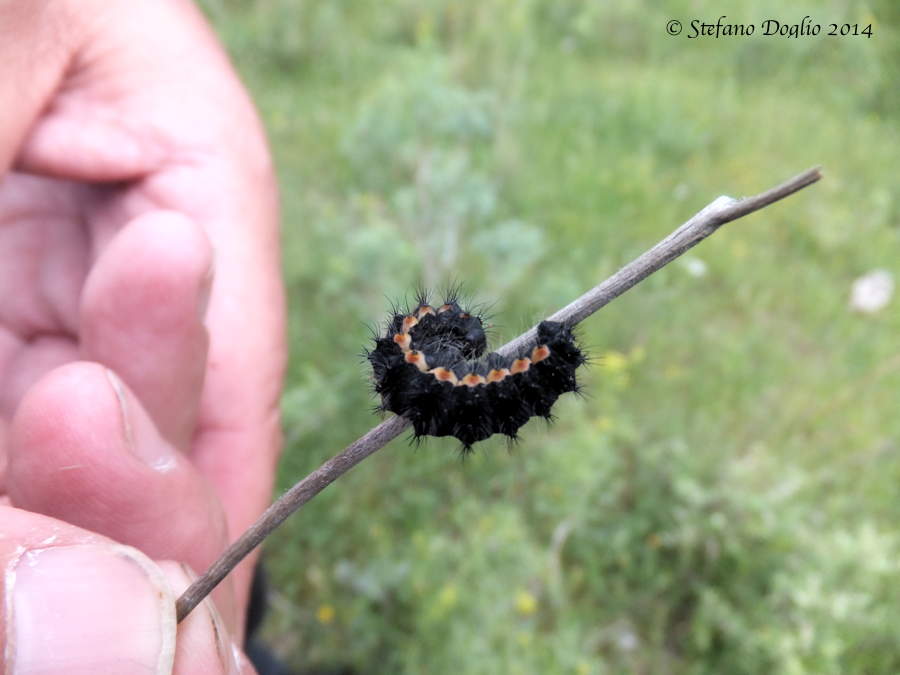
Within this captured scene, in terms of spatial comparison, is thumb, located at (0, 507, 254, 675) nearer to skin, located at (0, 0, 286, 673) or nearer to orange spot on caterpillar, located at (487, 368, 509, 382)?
skin, located at (0, 0, 286, 673)

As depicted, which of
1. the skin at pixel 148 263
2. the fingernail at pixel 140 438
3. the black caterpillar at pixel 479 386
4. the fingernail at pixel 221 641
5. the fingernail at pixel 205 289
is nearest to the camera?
the black caterpillar at pixel 479 386

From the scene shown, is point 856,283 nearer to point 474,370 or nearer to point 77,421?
point 474,370

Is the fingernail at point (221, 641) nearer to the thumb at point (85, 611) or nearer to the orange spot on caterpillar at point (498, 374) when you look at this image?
the thumb at point (85, 611)

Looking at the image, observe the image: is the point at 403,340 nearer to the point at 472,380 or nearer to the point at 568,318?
the point at 472,380

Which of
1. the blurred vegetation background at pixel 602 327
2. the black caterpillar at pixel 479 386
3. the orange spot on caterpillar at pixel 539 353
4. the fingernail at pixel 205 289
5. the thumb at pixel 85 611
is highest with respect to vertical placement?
the orange spot on caterpillar at pixel 539 353

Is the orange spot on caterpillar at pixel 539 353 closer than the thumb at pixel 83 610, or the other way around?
the orange spot on caterpillar at pixel 539 353

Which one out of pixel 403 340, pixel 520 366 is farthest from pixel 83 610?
pixel 520 366

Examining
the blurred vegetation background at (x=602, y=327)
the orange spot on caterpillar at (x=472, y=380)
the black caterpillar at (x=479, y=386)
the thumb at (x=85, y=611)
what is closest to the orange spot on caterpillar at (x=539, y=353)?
the black caterpillar at (x=479, y=386)
